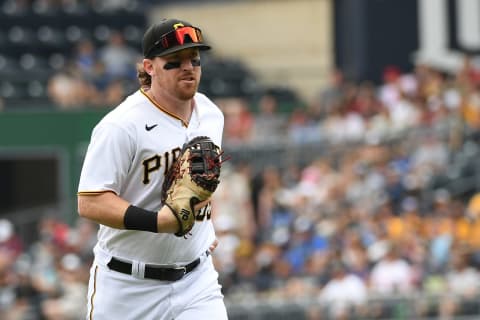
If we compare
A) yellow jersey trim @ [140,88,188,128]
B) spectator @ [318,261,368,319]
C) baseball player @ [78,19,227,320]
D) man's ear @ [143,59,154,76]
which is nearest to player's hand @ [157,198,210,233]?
baseball player @ [78,19,227,320]

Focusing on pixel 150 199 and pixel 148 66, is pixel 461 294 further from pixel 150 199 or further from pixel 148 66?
pixel 148 66

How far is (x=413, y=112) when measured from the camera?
14.7 meters

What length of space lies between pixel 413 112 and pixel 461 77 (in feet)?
2.28

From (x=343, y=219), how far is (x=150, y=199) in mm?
7761

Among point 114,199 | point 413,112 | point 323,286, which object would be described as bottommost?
point 323,286

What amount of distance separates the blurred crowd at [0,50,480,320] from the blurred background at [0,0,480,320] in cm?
2

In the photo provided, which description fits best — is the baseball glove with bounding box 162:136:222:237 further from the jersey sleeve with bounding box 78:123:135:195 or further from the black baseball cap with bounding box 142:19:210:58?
the black baseball cap with bounding box 142:19:210:58

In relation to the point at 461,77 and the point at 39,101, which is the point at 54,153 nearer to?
the point at 39,101

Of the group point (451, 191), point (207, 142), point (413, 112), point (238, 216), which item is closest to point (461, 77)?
point (413, 112)

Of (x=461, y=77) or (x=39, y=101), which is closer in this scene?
(x=461, y=77)

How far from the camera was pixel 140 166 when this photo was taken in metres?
5.11

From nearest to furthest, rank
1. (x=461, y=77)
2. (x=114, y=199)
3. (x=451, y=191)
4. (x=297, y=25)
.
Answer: (x=114, y=199)
(x=451, y=191)
(x=461, y=77)
(x=297, y=25)

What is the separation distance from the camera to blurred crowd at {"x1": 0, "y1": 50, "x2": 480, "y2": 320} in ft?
37.2

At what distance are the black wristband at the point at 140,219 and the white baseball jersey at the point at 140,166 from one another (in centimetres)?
15
